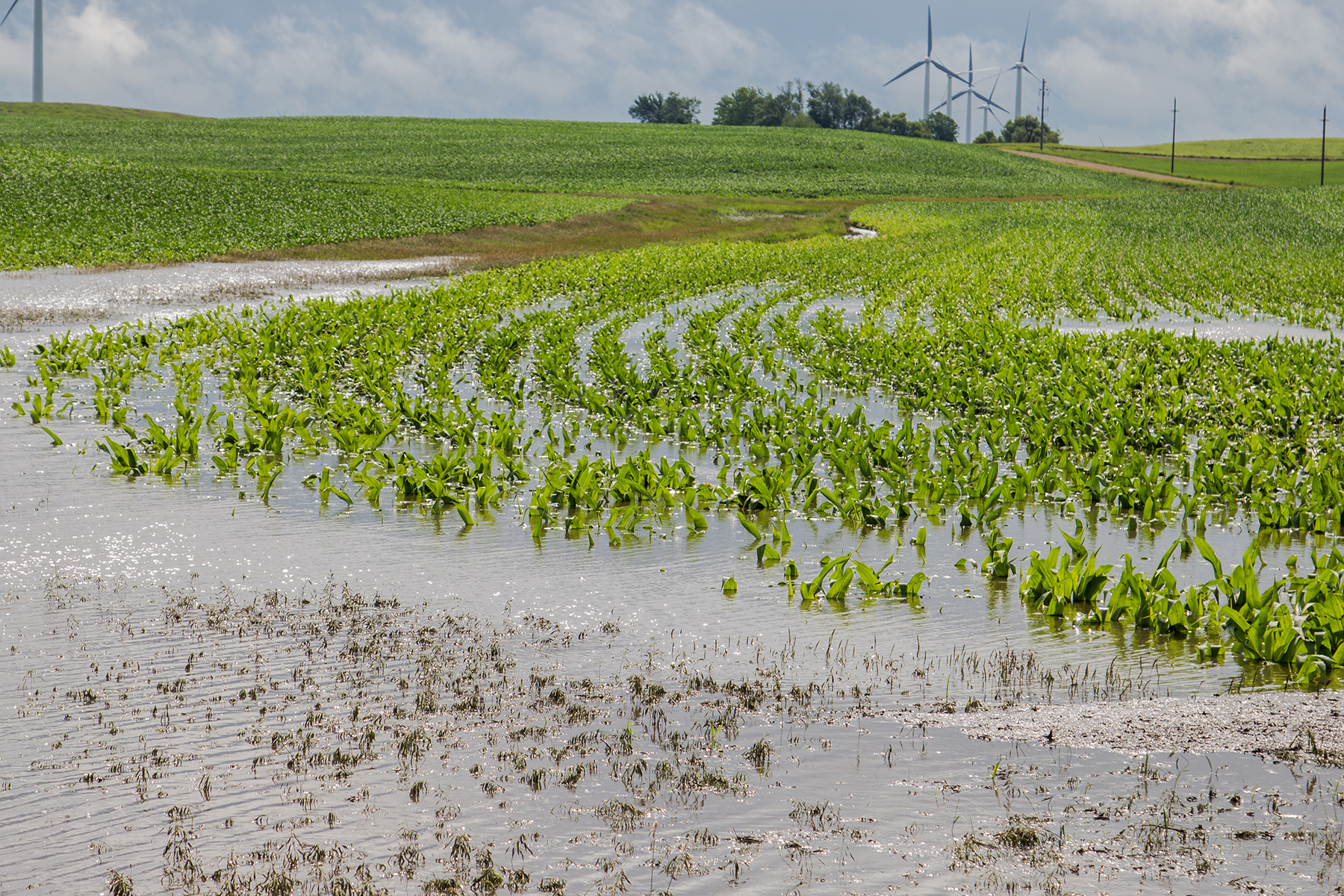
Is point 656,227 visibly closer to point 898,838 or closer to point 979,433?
point 979,433

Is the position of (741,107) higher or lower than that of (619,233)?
higher

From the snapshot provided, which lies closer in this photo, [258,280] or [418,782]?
[418,782]

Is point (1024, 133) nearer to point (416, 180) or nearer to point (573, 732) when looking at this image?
point (416, 180)

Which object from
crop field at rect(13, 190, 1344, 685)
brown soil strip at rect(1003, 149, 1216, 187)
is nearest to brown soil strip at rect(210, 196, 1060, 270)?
crop field at rect(13, 190, 1344, 685)

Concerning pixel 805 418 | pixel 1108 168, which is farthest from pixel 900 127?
pixel 805 418

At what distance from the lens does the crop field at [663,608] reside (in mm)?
4184

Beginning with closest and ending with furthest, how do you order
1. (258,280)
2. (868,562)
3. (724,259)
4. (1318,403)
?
1. (868,562)
2. (1318,403)
3. (258,280)
4. (724,259)

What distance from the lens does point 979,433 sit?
472 inches

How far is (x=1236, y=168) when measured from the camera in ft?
383

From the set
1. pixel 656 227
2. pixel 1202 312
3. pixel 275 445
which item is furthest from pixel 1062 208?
pixel 275 445

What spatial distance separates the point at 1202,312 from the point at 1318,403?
1318 cm

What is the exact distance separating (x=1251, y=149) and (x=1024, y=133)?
1242 inches

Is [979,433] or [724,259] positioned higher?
[724,259]

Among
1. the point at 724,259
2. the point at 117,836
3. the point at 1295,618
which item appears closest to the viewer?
the point at 117,836
